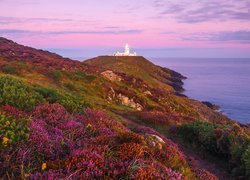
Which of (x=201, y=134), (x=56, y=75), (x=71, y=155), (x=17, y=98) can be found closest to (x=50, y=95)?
(x=17, y=98)

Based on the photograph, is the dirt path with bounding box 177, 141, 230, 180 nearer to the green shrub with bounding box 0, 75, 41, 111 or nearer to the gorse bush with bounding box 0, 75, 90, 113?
the gorse bush with bounding box 0, 75, 90, 113

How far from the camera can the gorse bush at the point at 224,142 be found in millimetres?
13409

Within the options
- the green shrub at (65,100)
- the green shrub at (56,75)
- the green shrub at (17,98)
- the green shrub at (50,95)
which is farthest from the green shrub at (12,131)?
the green shrub at (56,75)

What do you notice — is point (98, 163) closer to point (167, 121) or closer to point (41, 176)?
point (41, 176)

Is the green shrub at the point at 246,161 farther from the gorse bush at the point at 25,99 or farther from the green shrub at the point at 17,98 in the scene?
the green shrub at the point at 17,98

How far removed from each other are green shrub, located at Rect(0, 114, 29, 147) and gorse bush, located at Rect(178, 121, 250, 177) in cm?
888

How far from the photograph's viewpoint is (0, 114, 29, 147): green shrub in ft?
21.8

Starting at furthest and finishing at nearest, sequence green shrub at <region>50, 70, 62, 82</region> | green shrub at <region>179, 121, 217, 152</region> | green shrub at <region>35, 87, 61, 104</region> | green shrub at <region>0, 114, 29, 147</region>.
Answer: green shrub at <region>50, 70, 62, 82</region> < green shrub at <region>179, 121, 217, 152</region> < green shrub at <region>35, 87, 61, 104</region> < green shrub at <region>0, 114, 29, 147</region>

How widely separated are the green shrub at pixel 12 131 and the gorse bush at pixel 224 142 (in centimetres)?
888

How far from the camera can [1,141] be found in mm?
6680

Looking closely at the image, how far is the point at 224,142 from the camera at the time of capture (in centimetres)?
1633

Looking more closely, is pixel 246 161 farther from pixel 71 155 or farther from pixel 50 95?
pixel 50 95

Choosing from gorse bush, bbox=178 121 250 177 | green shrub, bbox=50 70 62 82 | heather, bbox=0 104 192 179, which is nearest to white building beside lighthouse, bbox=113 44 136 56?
green shrub, bbox=50 70 62 82

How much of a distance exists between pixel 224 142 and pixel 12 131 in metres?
12.0
